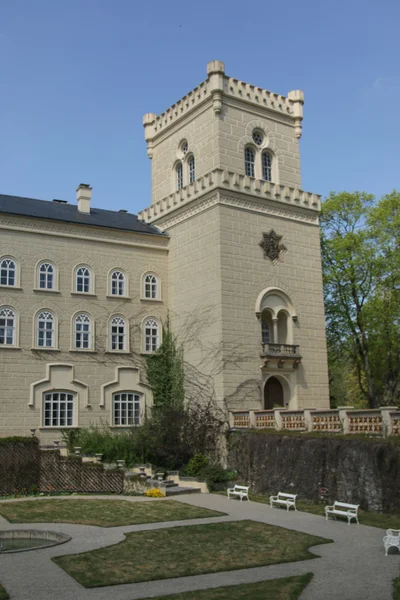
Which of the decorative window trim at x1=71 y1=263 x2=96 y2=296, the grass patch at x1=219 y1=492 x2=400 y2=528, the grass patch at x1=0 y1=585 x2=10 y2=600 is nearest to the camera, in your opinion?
the grass patch at x1=0 y1=585 x2=10 y2=600

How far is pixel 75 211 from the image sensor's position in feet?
102

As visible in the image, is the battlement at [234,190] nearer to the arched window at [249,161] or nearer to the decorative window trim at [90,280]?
the arched window at [249,161]

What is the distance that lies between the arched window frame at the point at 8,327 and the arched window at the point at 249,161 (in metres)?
12.6

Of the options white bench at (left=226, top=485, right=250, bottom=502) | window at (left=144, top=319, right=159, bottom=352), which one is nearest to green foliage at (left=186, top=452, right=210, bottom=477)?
white bench at (left=226, top=485, right=250, bottom=502)

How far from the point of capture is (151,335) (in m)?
30.1

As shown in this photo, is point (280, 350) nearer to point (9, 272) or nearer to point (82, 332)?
point (82, 332)

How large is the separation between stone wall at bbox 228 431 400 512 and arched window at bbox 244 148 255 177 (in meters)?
12.7

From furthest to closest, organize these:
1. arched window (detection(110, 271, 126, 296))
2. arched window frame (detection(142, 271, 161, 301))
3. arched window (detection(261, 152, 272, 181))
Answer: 1. arched window (detection(261, 152, 272, 181))
2. arched window frame (detection(142, 271, 161, 301))
3. arched window (detection(110, 271, 126, 296))

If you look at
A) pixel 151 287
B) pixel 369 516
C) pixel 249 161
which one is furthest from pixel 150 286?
pixel 369 516

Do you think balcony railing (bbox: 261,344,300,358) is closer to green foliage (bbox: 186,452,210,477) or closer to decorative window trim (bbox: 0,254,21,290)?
green foliage (bbox: 186,452,210,477)

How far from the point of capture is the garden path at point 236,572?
33.4 ft

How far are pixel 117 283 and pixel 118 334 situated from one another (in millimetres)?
2430

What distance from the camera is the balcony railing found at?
2753cm

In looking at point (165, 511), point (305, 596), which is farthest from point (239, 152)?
point (305, 596)
